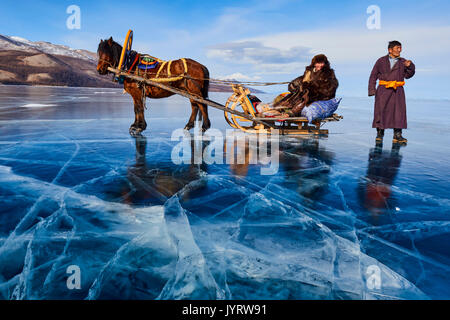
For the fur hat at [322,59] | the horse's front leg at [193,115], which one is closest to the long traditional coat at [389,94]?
the fur hat at [322,59]

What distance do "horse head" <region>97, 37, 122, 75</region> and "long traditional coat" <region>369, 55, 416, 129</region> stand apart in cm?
555

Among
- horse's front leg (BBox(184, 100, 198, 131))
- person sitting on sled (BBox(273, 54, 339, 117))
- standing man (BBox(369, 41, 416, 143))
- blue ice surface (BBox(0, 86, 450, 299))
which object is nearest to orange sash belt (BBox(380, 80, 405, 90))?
standing man (BBox(369, 41, 416, 143))

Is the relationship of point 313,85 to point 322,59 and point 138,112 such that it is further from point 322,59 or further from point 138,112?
point 138,112

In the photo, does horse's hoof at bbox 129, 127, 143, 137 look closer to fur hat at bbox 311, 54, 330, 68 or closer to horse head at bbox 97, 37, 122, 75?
horse head at bbox 97, 37, 122, 75

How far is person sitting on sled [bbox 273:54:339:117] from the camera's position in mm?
6465

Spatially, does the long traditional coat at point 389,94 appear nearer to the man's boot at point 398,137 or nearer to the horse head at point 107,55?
the man's boot at point 398,137

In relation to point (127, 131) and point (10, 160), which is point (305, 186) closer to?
point (10, 160)

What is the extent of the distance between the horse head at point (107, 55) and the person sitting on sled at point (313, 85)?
12.7 feet

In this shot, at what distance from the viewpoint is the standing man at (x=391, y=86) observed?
5.93m

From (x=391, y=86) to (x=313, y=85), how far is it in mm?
1541
